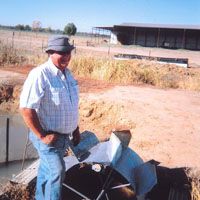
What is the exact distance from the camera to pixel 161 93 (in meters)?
12.3

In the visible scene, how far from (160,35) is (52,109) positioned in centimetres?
4237

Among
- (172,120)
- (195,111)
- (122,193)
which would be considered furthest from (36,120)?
(195,111)

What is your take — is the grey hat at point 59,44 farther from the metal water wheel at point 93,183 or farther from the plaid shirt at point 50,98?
the metal water wheel at point 93,183

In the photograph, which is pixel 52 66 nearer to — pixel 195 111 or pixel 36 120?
pixel 36 120

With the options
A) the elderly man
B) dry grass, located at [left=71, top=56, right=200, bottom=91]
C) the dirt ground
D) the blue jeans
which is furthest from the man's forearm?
dry grass, located at [left=71, top=56, right=200, bottom=91]

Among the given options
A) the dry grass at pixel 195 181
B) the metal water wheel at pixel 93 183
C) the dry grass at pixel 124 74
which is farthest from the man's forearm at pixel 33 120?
the dry grass at pixel 124 74

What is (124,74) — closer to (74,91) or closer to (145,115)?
(145,115)

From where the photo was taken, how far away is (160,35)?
4522 cm

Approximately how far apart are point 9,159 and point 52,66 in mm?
4185

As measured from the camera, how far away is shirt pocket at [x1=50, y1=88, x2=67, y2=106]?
3.95 m

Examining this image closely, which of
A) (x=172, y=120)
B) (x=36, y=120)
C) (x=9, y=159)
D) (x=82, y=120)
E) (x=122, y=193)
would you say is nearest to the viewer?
(x=36, y=120)

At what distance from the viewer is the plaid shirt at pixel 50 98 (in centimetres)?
386

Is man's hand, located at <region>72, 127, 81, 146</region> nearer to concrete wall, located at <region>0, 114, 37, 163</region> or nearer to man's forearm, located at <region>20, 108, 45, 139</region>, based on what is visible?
man's forearm, located at <region>20, 108, 45, 139</region>

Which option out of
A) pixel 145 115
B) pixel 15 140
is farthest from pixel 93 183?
pixel 145 115
